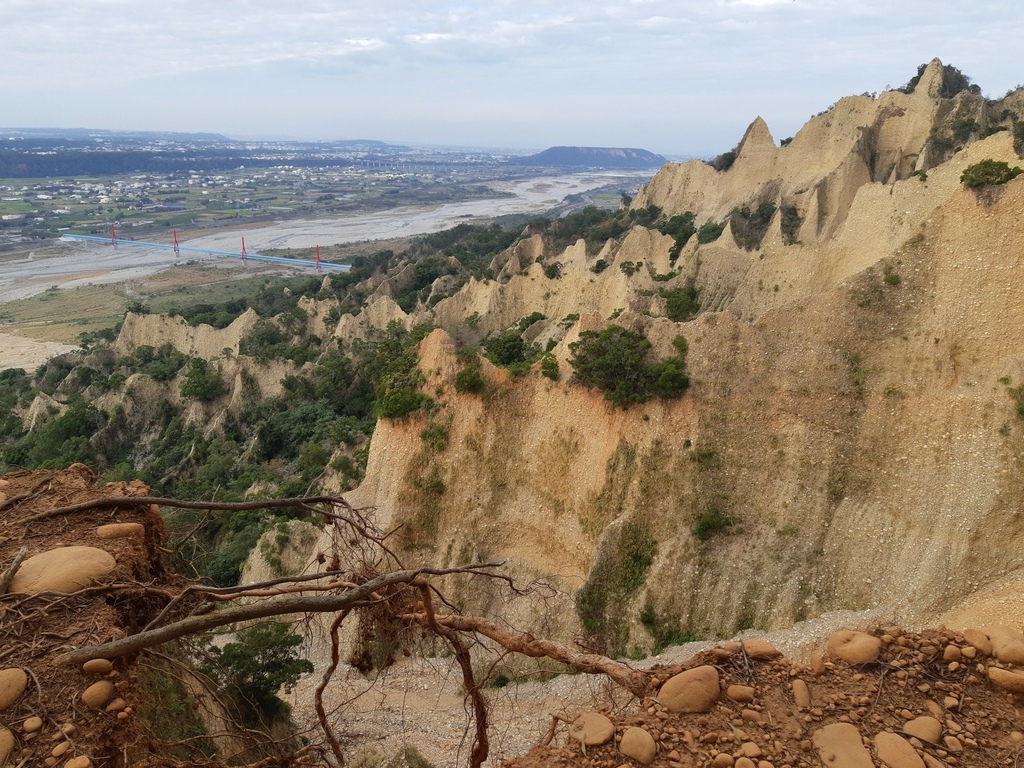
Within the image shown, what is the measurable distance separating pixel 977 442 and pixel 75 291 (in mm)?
99532

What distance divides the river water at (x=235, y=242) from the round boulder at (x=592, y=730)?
101 m

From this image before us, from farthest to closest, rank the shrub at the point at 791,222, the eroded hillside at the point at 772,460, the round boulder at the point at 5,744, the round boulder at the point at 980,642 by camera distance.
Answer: the shrub at the point at 791,222 < the eroded hillside at the point at 772,460 < the round boulder at the point at 980,642 < the round boulder at the point at 5,744

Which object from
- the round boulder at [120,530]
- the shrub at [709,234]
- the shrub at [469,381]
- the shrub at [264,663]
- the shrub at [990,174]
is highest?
the shrub at [990,174]

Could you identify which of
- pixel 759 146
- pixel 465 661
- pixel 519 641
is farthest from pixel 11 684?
pixel 759 146

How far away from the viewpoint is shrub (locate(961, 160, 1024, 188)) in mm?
17683

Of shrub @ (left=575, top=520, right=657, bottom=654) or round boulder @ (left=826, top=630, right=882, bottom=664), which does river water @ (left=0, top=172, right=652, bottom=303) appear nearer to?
shrub @ (left=575, top=520, right=657, bottom=654)

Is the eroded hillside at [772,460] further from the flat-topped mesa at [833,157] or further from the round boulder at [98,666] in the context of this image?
the flat-topped mesa at [833,157]

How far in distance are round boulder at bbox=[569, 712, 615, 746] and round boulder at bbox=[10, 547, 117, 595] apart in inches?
Answer: 169

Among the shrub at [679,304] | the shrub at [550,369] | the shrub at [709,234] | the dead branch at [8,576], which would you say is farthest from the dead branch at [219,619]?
the shrub at [709,234]

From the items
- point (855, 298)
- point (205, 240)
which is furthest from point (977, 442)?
point (205, 240)

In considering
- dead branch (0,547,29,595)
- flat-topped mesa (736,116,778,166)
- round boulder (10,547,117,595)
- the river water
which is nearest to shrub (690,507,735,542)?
round boulder (10,547,117,595)

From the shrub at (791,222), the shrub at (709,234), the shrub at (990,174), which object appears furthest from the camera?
the shrub at (709,234)

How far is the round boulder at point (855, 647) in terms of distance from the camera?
6.43 m

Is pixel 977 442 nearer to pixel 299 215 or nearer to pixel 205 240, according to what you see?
pixel 205 240
